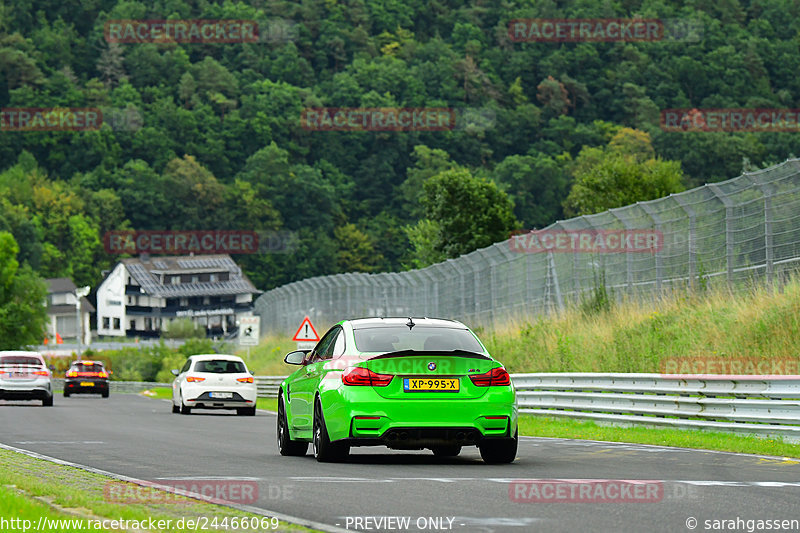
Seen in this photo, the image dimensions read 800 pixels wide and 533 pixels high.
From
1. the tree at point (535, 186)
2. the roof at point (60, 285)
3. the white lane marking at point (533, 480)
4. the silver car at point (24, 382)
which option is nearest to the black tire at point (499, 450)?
the white lane marking at point (533, 480)

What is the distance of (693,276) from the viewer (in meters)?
25.4

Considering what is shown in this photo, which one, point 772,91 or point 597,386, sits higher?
point 772,91

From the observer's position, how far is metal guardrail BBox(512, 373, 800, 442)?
54.9 feet

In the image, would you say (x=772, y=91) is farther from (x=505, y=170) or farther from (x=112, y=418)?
(x=112, y=418)

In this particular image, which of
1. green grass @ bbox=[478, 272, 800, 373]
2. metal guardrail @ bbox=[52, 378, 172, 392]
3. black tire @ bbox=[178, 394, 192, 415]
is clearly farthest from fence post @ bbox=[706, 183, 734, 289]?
metal guardrail @ bbox=[52, 378, 172, 392]

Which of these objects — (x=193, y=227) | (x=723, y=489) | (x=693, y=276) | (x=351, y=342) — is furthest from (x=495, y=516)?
(x=193, y=227)

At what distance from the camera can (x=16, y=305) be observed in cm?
10800

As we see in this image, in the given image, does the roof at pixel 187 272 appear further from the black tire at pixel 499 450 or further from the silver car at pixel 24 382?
the black tire at pixel 499 450

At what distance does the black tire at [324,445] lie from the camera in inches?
553

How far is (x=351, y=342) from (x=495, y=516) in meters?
5.16
